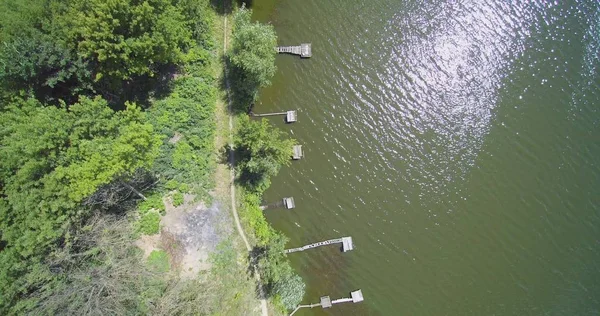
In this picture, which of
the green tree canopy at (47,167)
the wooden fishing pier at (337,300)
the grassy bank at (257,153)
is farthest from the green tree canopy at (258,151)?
the wooden fishing pier at (337,300)

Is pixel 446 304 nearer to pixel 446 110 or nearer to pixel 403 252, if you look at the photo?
pixel 403 252

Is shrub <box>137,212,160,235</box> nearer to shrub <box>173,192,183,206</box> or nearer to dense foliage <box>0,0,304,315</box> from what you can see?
dense foliage <box>0,0,304,315</box>

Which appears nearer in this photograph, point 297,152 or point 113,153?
point 113,153

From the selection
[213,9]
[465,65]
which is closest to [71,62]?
[213,9]

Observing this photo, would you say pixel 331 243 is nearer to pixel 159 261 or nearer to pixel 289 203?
pixel 289 203

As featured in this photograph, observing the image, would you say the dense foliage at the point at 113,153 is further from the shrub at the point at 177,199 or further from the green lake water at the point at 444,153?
the green lake water at the point at 444,153

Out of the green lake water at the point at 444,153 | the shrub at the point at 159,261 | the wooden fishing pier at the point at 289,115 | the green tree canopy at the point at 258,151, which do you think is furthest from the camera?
the wooden fishing pier at the point at 289,115

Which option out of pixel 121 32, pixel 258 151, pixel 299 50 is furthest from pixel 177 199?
pixel 299 50
